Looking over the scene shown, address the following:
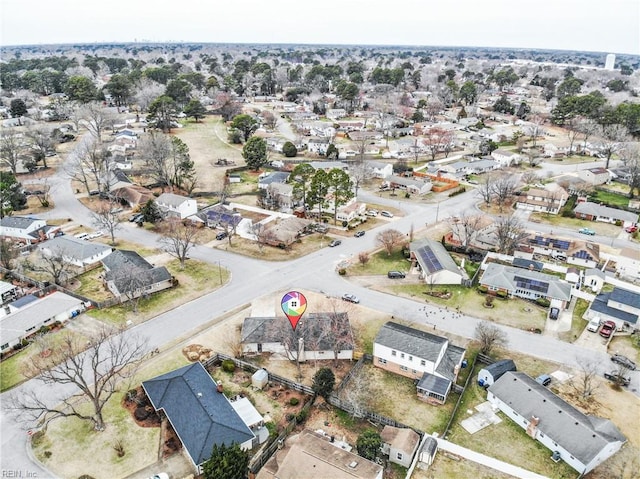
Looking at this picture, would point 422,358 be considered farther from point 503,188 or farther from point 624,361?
point 503,188

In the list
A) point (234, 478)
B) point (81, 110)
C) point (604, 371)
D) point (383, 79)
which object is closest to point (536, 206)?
point (604, 371)

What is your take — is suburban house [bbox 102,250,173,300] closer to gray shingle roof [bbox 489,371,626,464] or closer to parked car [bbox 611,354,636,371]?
gray shingle roof [bbox 489,371,626,464]

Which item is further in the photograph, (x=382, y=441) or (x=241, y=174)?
(x=241, y=174)

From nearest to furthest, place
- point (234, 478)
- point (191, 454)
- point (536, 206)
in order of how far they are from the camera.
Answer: point (234, 478) < point (191, 454) < point (536, 206)

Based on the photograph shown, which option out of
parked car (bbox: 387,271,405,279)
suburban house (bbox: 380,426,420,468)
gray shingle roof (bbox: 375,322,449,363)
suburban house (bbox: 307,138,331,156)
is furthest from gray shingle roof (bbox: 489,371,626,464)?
suburban house (bbox: 307,138,331,156)

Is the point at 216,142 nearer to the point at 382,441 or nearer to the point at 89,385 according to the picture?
the point at 89,385

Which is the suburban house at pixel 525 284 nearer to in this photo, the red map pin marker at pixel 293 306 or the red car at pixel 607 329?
the red car at pixel 607 329
